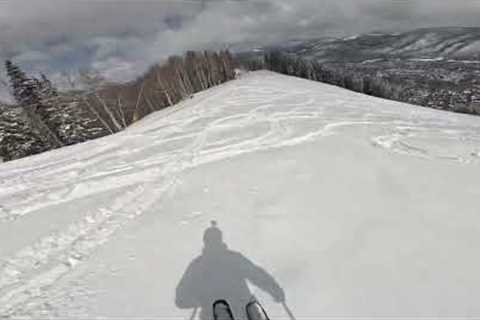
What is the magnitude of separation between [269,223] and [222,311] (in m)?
2.50

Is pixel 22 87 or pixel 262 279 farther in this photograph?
pixel 22 87

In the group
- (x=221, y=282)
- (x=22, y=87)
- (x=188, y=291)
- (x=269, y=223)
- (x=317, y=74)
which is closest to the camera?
(x=188, y=291)

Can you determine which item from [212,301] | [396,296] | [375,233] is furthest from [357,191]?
[212,301]

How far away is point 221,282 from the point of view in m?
5.28

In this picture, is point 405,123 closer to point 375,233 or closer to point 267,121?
point 267,121

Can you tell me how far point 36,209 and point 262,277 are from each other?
6.09 m

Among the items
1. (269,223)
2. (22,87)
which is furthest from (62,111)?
(269,223)

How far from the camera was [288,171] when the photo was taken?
31.5 ft

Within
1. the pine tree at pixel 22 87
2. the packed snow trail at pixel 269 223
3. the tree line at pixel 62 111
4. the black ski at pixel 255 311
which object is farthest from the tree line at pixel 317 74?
the black ski at pixel 255 311

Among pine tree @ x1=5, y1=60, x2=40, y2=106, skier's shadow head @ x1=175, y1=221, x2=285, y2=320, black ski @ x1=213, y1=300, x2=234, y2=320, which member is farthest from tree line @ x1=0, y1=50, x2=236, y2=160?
black ski @ x1=213, y1=300, x2=234, y2=320

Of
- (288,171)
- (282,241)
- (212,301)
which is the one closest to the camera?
(212,301)

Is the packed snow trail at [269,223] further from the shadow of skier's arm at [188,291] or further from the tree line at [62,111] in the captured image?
the tree line at [62,111]

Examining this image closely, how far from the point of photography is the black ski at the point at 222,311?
457 cm

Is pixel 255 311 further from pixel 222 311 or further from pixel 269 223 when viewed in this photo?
pixel 269 223
